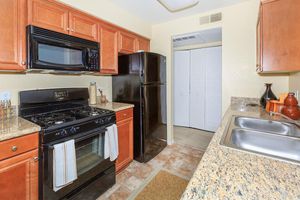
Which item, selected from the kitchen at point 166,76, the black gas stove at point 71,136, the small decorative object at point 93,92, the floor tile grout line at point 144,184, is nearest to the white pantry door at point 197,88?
the kitchen at point 166,76

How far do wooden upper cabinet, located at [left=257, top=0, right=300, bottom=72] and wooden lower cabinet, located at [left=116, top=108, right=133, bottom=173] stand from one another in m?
1.71

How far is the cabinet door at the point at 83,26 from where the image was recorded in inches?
71.6

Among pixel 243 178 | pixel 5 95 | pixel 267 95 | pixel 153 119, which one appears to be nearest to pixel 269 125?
pixel 267 95

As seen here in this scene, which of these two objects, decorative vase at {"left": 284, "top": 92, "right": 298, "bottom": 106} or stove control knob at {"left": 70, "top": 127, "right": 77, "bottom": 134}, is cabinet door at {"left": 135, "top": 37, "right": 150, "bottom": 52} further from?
decorative vase at {"left": 284, "top": 92, "right": 298, "bottom": 106}

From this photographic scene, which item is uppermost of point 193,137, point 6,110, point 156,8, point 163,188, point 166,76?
point 156,8

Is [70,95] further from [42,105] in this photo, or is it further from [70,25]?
[70,25]

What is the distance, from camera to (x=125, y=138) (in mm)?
2270

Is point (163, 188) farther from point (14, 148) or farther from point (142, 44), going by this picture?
point (142, 44)

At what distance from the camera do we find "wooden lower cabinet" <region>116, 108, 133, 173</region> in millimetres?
2162

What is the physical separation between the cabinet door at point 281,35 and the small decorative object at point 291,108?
37cm

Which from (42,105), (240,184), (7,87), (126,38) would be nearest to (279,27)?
(240,184)

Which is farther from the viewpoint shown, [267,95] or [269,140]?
[267,95]

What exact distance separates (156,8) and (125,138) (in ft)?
6.84

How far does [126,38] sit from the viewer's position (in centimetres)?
256
